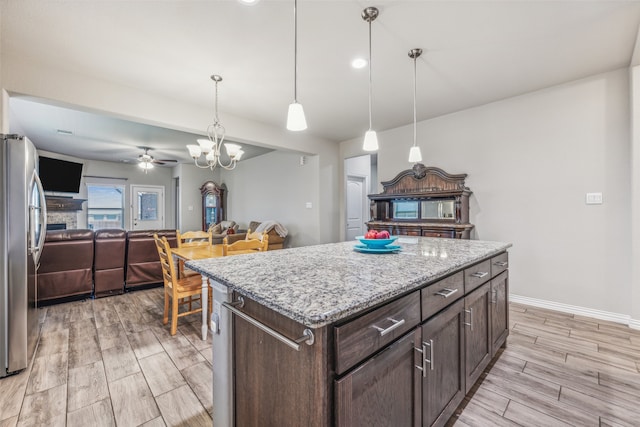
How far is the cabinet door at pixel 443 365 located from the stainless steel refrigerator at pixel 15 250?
9.21 ft

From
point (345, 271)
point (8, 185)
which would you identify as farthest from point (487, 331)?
point (8, 185)

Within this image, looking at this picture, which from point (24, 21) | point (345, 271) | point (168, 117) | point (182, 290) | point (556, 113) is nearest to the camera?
point (345, 271)

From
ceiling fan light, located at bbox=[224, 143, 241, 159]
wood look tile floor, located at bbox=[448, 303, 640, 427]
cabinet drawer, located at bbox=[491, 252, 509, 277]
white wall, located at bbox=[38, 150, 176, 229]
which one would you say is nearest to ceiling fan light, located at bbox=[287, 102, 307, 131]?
cabinet drawer, located at bbox=[491, 252, 509, 277]

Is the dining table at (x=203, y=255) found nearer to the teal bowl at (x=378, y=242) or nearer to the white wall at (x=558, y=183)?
the teal bowl at (x=378, y=242)

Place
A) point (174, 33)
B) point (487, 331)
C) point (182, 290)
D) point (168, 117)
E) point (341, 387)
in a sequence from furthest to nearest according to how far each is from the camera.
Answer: point (168, 117)
point (182, 290)
point (174, 33)
point (487, 331)
point (341, 387)

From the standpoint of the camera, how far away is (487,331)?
1867 mm

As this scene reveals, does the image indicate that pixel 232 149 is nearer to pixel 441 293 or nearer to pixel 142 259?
pixel 142 259

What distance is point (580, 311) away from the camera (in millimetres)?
3070

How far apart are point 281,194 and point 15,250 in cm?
465

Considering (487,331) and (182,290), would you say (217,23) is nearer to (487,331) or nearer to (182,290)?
(182,290)

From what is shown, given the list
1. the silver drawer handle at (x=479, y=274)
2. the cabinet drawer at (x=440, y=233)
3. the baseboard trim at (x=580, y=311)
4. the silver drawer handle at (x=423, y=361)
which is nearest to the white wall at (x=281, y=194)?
the cabinet drawer at (x=440, y=233)

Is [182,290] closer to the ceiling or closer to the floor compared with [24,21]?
closer to the floor

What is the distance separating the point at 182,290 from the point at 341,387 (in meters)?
2.27

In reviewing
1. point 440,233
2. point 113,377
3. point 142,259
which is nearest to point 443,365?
point 113,377
